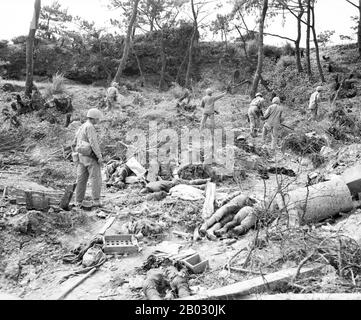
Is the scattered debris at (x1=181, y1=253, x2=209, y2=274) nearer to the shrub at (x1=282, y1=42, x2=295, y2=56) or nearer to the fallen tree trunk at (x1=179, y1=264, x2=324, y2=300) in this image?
the fallen tree trunk at (x1=179, y1=264, x2=324, y2=300)

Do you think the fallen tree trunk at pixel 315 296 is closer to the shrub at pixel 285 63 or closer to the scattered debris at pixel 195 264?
the scattered debris at pixel 195 264

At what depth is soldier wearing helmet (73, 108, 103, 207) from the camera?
7254 millimetres

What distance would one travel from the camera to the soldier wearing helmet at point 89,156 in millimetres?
7254

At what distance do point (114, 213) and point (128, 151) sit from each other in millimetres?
3715

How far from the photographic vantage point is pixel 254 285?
167 inches

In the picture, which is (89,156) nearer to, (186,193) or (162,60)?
(186,193)

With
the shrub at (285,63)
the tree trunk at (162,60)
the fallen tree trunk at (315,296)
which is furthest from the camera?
the tree trunk at (162,60)

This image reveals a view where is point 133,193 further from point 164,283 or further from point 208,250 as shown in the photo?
point 164,283

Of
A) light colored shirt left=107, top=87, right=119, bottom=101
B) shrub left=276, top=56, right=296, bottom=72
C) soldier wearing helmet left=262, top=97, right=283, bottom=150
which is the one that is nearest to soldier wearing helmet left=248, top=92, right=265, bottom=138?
soldier wearing helmet left=262, top=97, right=283, bottom=150

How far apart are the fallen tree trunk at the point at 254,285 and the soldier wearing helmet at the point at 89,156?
370 centimetres

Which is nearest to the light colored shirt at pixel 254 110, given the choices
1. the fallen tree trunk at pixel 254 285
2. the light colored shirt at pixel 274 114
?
the light colored shirt at pixel 274 114

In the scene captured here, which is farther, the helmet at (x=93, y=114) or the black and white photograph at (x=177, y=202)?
the helmet at (x=93, y=114)
